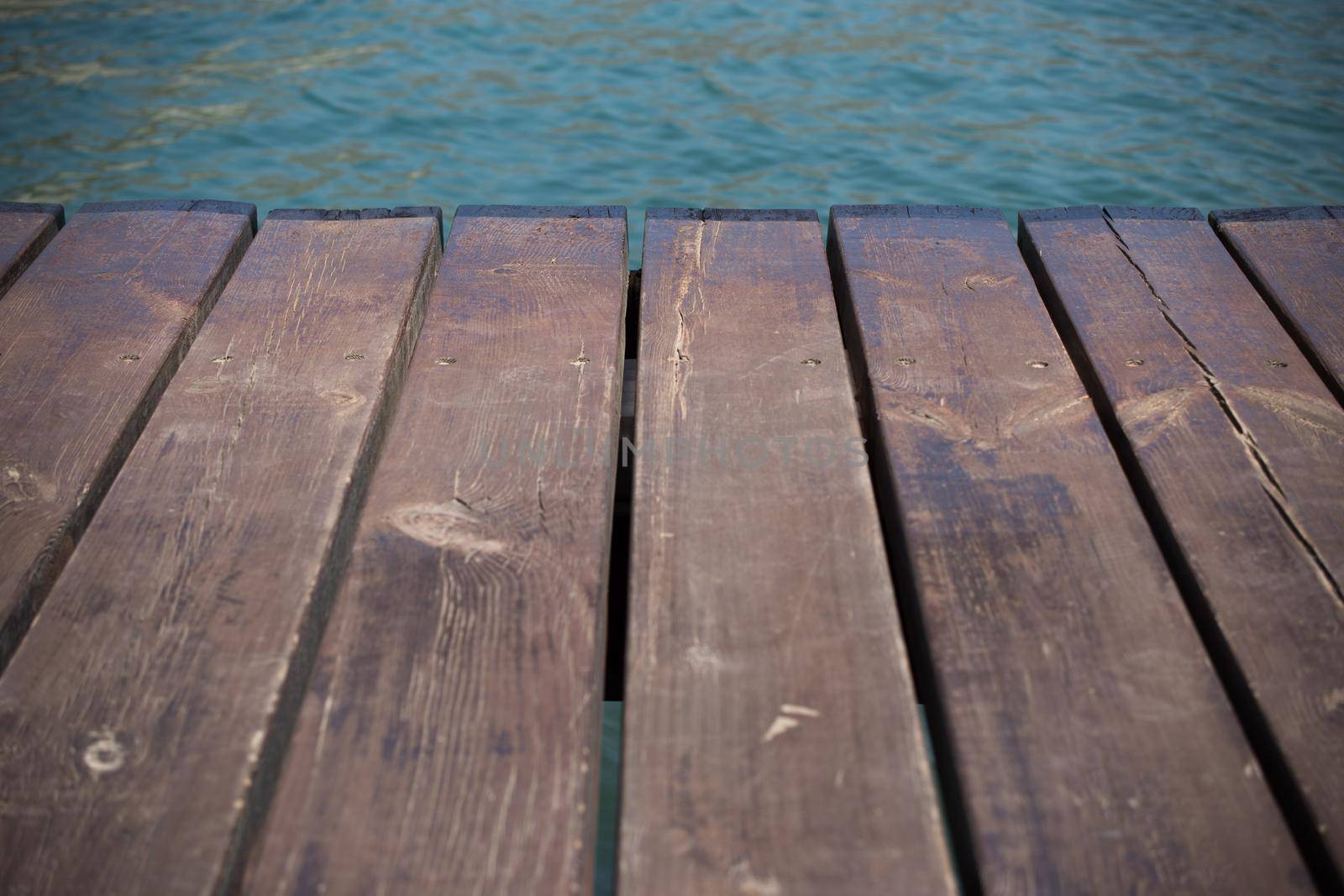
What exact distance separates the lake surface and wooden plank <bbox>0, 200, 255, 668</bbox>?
6.85 ft

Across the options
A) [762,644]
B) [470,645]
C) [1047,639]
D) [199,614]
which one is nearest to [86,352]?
[199,614]

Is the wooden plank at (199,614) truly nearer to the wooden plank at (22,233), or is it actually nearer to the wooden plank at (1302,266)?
the wooden plank at (22,233)

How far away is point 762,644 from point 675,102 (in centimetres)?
387

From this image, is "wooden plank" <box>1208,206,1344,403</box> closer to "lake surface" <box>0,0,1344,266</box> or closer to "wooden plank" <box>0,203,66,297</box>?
"wooden plank" <box>0,203,66,297</box>

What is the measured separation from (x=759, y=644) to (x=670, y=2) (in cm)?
507

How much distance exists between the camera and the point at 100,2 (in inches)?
216

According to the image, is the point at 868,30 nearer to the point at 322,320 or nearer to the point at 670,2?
the point at 670,2

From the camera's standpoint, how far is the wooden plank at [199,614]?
34.9 inches

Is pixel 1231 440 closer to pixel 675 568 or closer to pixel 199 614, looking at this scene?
pixel 675 568

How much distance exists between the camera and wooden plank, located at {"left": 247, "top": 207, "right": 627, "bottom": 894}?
0.88m

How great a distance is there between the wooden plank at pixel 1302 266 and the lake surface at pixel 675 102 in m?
2.01

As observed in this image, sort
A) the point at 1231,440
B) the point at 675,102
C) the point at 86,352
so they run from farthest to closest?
1. the point at 675,102
2. the point at 86,352
3. the point at 1231,440

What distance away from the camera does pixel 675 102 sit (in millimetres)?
4629

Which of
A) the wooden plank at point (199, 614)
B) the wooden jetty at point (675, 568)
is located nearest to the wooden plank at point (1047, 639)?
the wooden jetty at point (675, 568)
